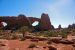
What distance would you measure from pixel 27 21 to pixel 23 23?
1.77m

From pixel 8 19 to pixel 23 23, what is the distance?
595 centimetres

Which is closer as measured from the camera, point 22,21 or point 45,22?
point 45,22

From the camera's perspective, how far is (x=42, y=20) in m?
66.3

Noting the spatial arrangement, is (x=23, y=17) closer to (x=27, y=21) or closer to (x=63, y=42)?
(x=27, y=21)

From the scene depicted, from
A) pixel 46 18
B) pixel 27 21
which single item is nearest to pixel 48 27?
pixel 46 18

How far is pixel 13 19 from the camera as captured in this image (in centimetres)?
6806

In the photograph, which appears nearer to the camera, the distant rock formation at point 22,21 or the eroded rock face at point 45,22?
the eroded rock face at point 45,22

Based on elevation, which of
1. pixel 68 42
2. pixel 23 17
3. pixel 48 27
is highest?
pixel 23 17

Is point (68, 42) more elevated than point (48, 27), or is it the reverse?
point (48, 27)

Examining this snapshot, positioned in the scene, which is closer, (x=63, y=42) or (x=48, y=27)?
(x=63, y=42)

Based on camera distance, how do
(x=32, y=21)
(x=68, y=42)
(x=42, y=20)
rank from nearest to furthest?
(x=68, y=42) < (x=42, y=20) < (x=32, y=21)

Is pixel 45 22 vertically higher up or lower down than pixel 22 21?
lower down

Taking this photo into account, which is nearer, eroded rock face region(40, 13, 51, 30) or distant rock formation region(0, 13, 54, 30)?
eroded rock face region(40, 13, 51, 30)

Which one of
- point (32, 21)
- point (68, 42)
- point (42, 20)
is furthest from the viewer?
point (32, 21)
